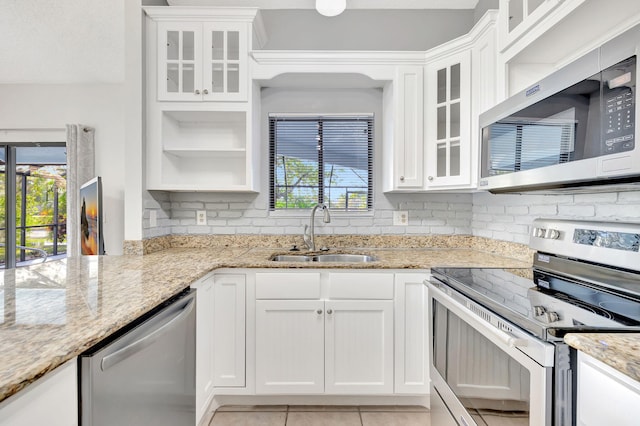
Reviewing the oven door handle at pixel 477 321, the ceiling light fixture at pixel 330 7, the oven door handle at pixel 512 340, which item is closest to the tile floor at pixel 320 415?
the oven door handle at pixel 477 321

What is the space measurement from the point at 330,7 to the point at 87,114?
266 cm

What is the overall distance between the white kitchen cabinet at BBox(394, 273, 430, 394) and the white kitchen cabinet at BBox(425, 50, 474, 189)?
681 millimetres

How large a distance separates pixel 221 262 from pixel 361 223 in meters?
1.10

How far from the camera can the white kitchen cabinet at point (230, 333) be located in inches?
72.3

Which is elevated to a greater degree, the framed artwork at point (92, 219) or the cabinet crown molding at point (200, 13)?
the cabinet crown molding at point (200, 13)

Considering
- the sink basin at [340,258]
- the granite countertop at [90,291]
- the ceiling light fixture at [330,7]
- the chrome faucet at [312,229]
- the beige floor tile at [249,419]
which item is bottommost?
the beige floor tile at [249,419]

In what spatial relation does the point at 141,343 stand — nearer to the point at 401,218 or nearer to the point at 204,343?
the point at 204,343

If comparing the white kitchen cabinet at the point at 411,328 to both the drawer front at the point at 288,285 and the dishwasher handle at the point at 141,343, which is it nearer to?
the drawer front at the point at 288,285

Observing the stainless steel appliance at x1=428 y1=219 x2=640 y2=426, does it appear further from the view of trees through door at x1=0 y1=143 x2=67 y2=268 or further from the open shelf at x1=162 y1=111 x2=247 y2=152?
the view of trees through door at x1=0 y1=143 x2=67 y2=268

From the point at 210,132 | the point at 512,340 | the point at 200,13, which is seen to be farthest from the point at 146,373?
the point at 200,13

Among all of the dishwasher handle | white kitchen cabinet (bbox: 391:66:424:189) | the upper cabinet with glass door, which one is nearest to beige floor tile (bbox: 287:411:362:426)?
the dishwasher handle

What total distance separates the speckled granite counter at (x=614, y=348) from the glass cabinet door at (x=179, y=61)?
2211mm

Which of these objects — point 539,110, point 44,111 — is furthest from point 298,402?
point 44,111

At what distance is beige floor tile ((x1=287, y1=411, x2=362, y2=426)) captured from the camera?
1.78m
